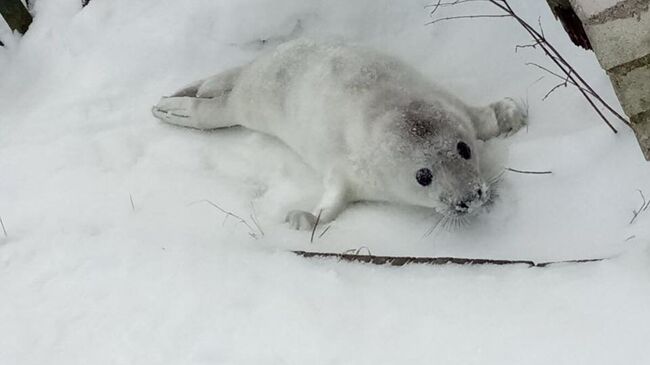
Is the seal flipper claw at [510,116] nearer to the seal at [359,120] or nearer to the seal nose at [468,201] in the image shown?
the seal at [359,120]

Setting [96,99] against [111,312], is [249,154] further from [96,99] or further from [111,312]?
[111,312]

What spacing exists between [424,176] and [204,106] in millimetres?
1232

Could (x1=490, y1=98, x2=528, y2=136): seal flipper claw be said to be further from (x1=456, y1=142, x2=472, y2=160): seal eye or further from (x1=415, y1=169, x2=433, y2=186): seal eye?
(x1=415, y1=169, x2=433, y2=186): seal eye

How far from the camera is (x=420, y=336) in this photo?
6.69 ft

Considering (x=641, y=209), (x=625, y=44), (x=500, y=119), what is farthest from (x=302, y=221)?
(x=625, y=44)

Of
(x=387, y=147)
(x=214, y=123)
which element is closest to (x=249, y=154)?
(x=214, y=123)

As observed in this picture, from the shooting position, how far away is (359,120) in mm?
3135

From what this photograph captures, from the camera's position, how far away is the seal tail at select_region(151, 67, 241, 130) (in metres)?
3.63

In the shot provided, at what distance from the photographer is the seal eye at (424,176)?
2881 millimetres

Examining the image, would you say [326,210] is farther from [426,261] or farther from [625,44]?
[625,44]

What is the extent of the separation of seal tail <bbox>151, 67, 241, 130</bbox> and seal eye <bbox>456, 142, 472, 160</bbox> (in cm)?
120

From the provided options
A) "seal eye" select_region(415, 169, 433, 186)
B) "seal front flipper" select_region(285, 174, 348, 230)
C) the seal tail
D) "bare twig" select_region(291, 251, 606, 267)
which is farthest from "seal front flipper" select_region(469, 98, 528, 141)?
the seal tail

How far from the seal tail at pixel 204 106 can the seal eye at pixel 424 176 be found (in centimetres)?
111

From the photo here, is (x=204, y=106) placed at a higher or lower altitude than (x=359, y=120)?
higher
